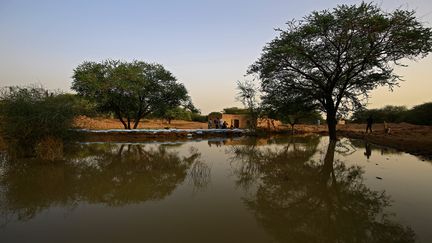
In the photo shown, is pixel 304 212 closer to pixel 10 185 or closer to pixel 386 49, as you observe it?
pixel 10 185

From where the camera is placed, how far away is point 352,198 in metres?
6.04

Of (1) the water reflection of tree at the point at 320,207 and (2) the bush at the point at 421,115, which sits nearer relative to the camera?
(1) the water reflection of tree at the point at 320,207

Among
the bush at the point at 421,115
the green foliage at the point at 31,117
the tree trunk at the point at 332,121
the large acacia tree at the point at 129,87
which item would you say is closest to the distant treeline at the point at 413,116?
the bush at the point at 421,115

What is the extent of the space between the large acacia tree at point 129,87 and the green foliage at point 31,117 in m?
14.8

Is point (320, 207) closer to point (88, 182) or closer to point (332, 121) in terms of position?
point (88, 182)

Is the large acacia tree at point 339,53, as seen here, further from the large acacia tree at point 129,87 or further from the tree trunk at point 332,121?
the large acacia tree at point 129,87

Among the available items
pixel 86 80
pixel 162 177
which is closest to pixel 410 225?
A: pixel 162 177

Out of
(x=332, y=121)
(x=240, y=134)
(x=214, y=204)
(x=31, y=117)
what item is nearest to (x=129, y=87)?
(x=240, y=134)

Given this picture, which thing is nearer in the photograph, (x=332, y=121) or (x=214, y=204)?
(x=214, y=204)

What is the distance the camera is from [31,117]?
11523 mm

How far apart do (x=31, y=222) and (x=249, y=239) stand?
3619 millimetres

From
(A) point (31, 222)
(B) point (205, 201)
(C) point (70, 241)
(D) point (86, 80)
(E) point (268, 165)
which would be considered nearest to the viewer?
(C) point (70, 241)

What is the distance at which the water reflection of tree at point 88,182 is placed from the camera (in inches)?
229

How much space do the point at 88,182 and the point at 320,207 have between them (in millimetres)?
5993
